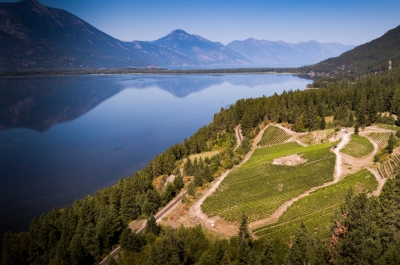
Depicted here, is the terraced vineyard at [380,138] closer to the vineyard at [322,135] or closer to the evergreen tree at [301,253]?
the vineyard at [322,135]

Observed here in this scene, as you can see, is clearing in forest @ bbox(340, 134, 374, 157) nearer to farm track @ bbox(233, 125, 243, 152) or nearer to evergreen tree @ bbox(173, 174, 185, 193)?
farm track @ bbox(233, 125, 243, 152)

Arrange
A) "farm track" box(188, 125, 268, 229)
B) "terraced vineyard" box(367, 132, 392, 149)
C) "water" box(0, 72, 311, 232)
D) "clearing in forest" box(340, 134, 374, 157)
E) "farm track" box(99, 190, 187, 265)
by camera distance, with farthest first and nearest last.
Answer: "water" box(0, 72, 311, 232) → "terraced vineyard" box(367, 132, 392, 149) → "clearing in forest" box(340, 134, 374, 157) → "farm track" box(99, 190, 187, 265) → "farm track" box(188, 125, 268, 229)

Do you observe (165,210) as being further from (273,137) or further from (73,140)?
(73,140)

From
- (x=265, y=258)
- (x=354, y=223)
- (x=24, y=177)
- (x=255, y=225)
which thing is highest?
(x=354, y=223)

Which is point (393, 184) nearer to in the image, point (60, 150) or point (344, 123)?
point (344, 123)

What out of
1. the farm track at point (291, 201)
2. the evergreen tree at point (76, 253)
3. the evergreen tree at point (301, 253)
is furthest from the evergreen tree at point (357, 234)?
the evergreen tree at point (76, 253)

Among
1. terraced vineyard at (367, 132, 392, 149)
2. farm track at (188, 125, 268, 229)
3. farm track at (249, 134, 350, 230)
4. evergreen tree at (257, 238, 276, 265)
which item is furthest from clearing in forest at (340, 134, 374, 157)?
evergreen tree at (257, 238, 276, 265)

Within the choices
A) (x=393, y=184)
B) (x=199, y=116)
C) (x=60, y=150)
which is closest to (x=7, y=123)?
(x=60, y=150)
